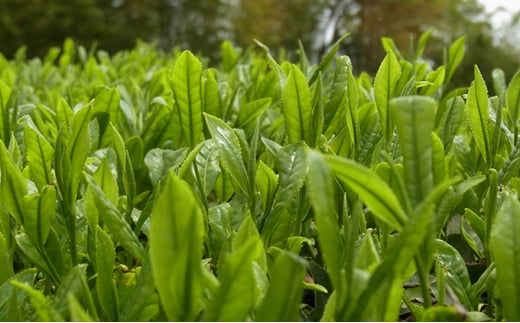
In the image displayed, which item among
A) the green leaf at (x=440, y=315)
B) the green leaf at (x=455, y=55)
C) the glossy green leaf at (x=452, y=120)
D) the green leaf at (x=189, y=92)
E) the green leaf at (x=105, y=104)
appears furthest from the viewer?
the green leaf at (x=455, y=55)

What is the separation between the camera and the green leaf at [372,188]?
0.57 m

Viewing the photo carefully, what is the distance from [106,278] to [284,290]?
28 centimetres

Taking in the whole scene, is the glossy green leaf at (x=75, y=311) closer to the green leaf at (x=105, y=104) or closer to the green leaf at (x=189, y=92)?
the green leaf at (x=189, y=92)

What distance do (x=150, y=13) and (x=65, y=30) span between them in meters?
4.49

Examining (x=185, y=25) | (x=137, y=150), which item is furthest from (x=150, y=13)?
(x=137, y=150)

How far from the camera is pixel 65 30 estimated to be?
25.1m

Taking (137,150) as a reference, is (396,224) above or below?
above

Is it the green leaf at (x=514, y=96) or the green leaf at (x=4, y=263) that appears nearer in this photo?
the green leaf at (x=4, y=263)

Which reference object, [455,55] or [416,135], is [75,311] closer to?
[416,135]

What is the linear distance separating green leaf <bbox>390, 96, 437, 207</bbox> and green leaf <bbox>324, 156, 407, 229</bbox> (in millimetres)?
31

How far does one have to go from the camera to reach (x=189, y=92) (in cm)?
107

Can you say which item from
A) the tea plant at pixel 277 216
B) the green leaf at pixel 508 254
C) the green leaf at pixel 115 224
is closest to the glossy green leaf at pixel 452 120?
the tea plant at pixel 277 216

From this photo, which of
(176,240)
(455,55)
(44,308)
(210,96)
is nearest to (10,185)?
(44,308)

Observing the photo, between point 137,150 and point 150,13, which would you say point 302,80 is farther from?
point 150,13
